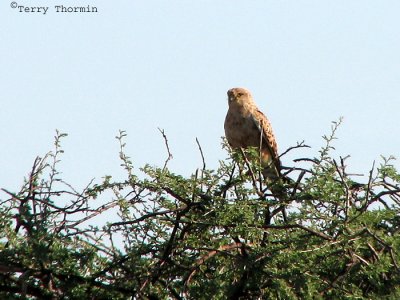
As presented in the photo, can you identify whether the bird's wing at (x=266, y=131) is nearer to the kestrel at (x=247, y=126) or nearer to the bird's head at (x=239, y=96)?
the kestrel at (x=247, y=126)

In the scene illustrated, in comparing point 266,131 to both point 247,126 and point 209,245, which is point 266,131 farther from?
point 209,245

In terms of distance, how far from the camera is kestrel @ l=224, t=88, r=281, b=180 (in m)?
8.89

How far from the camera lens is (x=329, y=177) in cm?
523

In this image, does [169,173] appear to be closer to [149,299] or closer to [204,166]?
[204,166]

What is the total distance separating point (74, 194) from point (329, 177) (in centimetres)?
155

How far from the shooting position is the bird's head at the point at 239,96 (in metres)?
9.38

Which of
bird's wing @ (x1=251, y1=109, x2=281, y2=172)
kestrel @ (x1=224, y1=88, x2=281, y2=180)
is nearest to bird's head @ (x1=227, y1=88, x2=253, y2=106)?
kestrel @ (x1=224, y1=88, x2=281, y2=180)

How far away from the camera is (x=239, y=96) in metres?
9.45

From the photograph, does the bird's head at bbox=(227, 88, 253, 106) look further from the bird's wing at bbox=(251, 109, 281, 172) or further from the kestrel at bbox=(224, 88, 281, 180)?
the bird's wing at bbox=(251, 109, 281, 172)

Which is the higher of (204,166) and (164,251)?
(204,166)

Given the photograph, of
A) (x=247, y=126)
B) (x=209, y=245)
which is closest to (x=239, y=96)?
(x=247, y=126)

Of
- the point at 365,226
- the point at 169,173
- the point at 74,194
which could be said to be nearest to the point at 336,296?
the point at 365,226

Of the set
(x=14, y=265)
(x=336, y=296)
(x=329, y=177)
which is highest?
(x=329, y=177)

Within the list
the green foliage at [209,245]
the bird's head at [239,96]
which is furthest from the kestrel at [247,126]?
the green foliage at [209,245]
